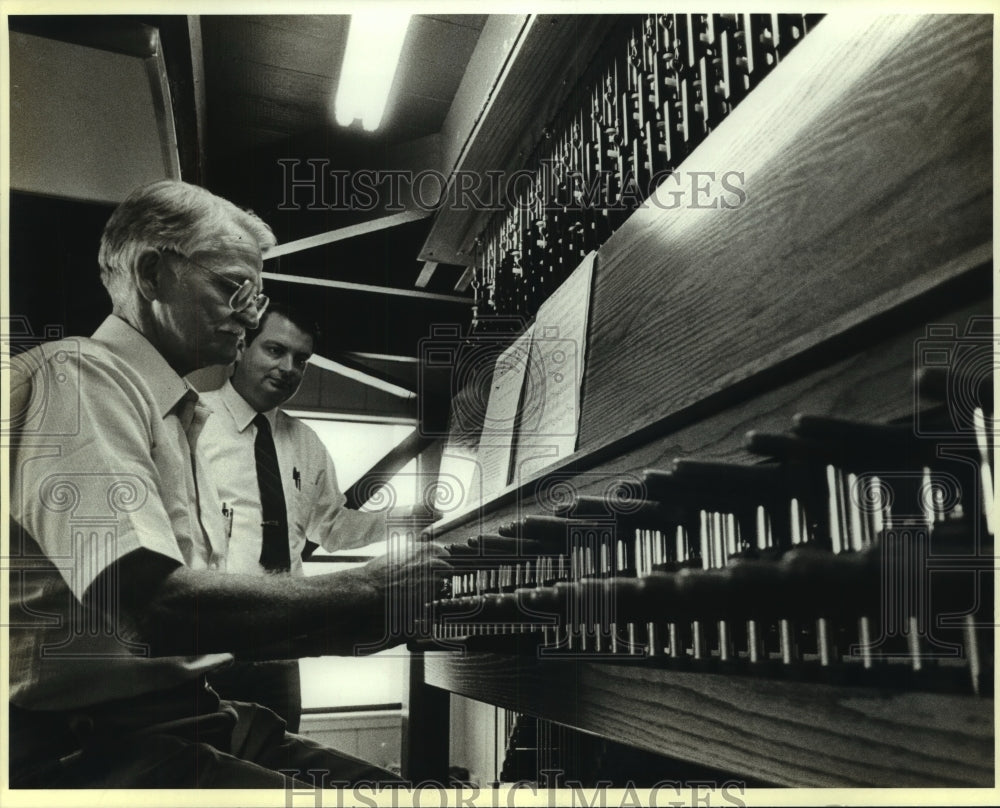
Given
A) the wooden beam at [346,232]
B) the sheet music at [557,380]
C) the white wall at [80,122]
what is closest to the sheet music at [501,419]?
the sheet music at [557,380]

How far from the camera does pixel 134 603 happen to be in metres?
1.81

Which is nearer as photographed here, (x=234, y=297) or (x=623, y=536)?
(x=623, y=536)

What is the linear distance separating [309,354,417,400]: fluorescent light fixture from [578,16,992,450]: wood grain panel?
22.2 inches

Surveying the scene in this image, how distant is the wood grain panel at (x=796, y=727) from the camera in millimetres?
932

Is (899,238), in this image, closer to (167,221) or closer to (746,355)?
(746,355)

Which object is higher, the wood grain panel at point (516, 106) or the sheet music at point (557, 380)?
the wood grain panel at point (516, 106)

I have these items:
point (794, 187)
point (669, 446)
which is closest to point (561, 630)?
point (669, 446)

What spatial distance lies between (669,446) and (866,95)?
2.02ft

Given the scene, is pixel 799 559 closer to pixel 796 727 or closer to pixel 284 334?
pixel 796 727

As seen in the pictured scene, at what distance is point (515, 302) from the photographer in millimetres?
2250

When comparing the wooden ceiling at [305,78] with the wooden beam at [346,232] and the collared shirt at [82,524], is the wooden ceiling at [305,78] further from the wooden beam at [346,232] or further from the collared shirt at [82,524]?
the collared shirt at [82,524]

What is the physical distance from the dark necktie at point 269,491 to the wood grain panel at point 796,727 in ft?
3.14

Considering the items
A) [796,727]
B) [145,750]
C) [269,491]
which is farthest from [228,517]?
[796,727]

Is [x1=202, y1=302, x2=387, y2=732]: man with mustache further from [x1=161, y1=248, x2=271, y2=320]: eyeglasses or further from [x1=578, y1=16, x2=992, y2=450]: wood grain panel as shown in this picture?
[x1=578, y1=16, x2=992, y2=450]: wood grain panel
